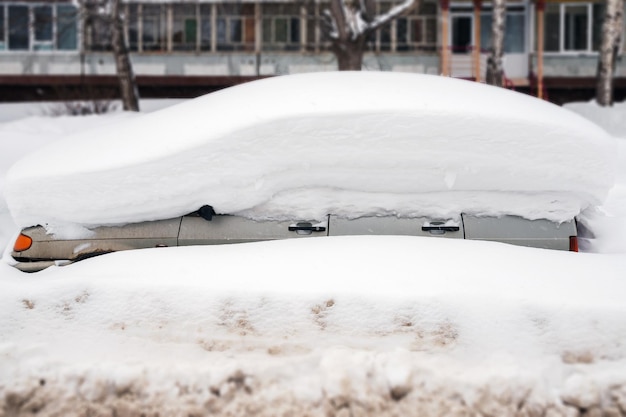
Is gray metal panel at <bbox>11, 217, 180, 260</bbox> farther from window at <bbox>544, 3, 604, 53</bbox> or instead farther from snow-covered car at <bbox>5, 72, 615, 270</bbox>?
window at <bbox>544, 3, 604, 53</bbox>

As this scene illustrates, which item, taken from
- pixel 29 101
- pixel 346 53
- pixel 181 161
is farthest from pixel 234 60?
pixel 181 161

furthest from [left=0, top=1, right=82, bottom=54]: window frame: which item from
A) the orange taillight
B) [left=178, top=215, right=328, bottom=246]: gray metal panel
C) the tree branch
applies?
[left=178, top=215, right=328, bottom=246]: gray metal panel

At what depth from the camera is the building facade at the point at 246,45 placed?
25.6 metres

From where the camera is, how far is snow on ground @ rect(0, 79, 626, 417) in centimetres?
332

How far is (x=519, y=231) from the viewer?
4.32 m

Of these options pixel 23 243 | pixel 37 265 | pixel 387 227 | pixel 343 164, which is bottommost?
pixel 37 265

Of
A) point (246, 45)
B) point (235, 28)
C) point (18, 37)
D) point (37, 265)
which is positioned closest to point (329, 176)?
point (37, 265)

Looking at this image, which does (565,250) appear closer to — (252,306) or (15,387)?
(252,306)

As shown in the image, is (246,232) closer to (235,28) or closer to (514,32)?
(235,28)

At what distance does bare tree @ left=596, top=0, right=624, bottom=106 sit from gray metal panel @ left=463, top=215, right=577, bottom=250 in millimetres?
14627

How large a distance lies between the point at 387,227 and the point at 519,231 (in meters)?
0.71

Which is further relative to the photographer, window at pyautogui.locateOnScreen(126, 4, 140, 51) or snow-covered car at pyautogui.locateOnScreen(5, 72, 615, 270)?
window at pyautogui.locateOnScreen(126, 4, 140, 51)

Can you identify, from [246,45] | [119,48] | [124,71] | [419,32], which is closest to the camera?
[119,48]

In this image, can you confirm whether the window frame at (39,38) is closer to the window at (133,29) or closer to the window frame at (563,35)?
the window at (133,29)
